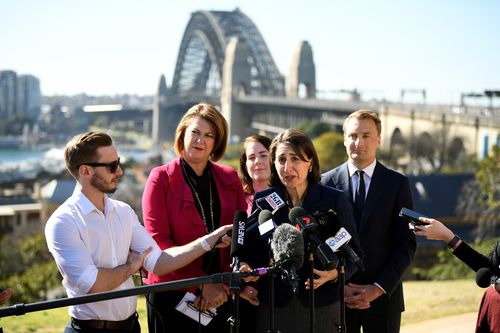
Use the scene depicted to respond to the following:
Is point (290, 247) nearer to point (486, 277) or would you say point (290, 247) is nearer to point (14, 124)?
point (486, 277)

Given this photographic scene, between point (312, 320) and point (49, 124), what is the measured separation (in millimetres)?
190061

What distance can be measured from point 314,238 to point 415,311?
672 centimetres

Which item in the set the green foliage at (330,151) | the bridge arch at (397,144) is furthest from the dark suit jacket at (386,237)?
the bridge arch at (397,144)

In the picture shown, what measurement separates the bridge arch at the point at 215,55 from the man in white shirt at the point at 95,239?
10407cm

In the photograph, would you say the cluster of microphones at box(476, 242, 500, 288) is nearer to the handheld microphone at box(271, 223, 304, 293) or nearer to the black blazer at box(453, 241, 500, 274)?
the black blazer at box(453, 241, 500, 274)

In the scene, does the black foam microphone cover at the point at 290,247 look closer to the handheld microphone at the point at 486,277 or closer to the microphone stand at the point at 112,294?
the microphone stand at the point at 112,294

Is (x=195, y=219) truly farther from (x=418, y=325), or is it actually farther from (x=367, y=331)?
(x=418, y=325)

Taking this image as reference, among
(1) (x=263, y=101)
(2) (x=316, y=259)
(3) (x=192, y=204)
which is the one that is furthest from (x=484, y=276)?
(1) (x=263, y=101)

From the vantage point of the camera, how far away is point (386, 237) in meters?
5.35

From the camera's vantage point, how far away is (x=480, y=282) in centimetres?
437

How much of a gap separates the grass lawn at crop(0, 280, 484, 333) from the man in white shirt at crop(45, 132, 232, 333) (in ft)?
16.3

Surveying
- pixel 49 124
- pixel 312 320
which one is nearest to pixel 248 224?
pixel 312 320

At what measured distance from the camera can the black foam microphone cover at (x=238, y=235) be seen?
4224 millimetres

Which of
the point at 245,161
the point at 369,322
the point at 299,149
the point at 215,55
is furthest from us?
the point at 215,55
